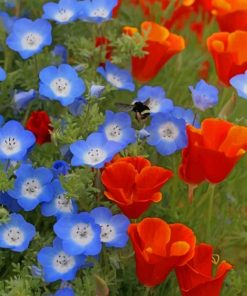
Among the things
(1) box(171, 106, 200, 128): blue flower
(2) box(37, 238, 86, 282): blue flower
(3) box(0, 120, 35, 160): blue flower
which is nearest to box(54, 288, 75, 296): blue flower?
(2) box(37, 238, 86, 282): blue flower

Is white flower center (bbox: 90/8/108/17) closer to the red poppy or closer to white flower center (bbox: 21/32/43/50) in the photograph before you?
white flower center (bbox: 21/32/43/50)

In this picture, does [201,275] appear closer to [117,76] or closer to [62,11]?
[117,76]

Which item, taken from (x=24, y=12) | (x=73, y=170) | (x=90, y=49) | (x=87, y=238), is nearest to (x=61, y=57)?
(x=90, y=49)

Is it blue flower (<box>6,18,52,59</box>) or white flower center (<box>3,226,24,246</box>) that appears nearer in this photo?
white flower center (<box>3,226,24,246</box>)

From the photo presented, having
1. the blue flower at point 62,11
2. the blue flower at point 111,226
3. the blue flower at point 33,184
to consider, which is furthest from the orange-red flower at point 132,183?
the blue flower at point 62,11

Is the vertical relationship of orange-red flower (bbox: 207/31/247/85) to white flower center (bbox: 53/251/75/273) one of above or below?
above

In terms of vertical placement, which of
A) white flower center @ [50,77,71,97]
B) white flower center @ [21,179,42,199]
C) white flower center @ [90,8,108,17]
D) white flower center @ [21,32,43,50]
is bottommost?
white flower center @ [21,179,42,199]
